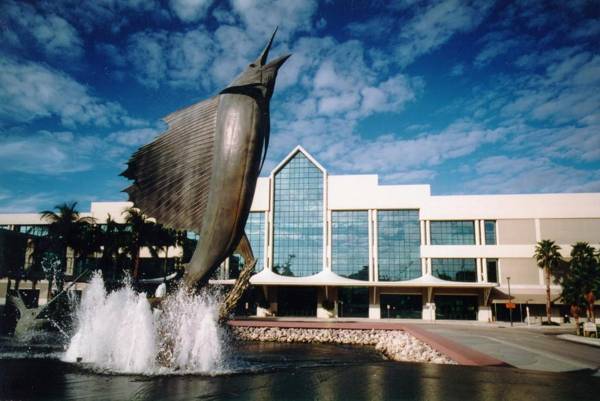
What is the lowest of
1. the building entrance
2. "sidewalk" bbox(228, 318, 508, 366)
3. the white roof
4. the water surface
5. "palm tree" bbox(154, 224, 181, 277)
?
the building entrance

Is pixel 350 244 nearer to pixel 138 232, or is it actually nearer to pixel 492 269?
pixel 492 269

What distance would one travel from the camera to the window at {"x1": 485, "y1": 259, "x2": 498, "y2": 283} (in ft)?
122

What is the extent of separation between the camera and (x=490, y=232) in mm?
38219

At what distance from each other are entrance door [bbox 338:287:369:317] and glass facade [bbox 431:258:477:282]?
6751 millimetres

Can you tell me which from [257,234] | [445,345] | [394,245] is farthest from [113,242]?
[445,345]

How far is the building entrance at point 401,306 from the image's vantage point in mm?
38094

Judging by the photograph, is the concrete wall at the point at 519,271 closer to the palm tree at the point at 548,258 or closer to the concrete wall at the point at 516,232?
the palm tree at the point at 548,258

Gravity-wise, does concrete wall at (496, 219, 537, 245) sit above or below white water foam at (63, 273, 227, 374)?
above

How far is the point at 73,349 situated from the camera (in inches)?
411

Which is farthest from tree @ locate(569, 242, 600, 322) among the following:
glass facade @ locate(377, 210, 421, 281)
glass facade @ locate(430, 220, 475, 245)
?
glass facade @ locate(377, 210, 421, 281)

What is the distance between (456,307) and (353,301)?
9.34 meters

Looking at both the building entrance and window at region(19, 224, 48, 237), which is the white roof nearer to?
the building entrance

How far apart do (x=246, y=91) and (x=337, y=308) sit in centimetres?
3395

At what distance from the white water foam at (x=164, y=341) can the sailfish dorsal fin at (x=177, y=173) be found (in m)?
1.44
